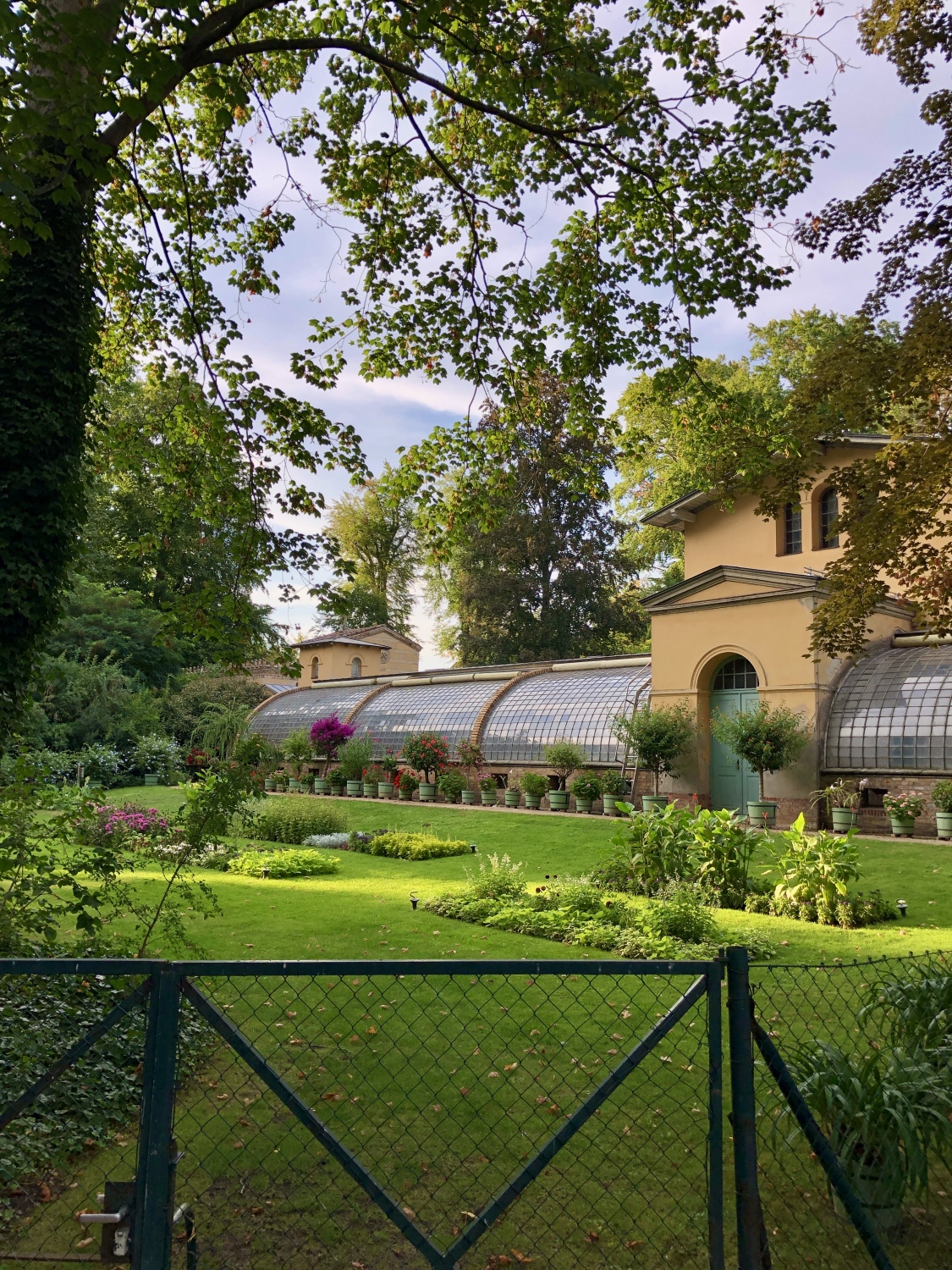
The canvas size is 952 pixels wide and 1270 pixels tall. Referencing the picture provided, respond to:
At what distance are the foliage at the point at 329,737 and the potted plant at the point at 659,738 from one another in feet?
33.9

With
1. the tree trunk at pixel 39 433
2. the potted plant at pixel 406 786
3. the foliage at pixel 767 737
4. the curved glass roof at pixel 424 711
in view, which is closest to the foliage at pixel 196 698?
the curved glass roof at pixel 424 711

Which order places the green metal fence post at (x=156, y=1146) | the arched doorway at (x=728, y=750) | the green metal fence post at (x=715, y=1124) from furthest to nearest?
the arched doorway at (x=728, y=750), the green metal fence post at (x=715, y=1124), the green metal fence post at (x=156, y=1146)

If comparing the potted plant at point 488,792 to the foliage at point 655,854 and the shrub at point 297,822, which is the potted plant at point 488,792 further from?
the foliage at point 655,854

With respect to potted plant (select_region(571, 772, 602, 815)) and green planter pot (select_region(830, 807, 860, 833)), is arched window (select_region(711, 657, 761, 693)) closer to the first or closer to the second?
potted plant (select_region(571, 772, 602, 815))

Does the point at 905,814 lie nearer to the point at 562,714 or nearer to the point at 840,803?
the point at 840,803

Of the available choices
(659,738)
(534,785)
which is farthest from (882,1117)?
(534,785)

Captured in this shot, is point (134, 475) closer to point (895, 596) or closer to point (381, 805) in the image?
point (381, 805)

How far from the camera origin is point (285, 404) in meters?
8.52

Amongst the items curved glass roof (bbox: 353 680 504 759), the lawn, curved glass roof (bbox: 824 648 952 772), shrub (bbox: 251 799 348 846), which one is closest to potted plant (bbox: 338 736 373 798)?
curved glass roof (bbox: 353 680 504 759)

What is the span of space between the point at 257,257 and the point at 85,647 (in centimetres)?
2661

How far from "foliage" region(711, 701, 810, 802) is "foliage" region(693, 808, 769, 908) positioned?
21.6ft

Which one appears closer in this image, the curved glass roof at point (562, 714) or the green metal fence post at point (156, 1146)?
the green metal fence post at point (156, 1146)

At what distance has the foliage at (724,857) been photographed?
412 inches

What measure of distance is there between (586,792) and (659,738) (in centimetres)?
228
